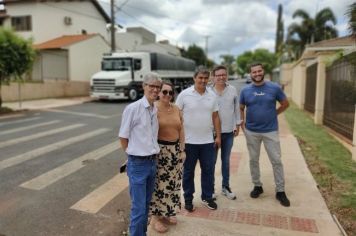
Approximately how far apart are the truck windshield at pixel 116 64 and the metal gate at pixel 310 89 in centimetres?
1111

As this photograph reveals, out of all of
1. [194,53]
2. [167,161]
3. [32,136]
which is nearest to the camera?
[167,161]

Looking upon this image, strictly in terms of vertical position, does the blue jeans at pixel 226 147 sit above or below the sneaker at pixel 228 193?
above

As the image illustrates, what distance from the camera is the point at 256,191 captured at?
5223 millimetres

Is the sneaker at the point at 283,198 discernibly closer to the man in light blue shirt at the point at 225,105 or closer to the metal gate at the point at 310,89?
the man in light blue shirt at the point at 225,105

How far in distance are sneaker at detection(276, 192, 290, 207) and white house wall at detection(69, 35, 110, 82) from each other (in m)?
23.9

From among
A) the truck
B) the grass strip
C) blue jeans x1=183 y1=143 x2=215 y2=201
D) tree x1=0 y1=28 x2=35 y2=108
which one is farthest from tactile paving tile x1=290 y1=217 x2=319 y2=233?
the truck

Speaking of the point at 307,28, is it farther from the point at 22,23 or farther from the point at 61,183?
the point at 61,183

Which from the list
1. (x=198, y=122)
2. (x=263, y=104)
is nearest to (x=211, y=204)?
(x=198, y=122)

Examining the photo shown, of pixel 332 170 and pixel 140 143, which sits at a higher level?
pixel 140 143

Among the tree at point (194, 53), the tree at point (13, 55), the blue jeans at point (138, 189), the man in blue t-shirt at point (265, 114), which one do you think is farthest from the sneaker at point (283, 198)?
the tree at point (194, 53)

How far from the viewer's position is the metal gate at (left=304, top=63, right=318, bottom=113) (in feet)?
45.4

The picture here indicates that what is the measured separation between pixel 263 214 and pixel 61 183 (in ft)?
10.7

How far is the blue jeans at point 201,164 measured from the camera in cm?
451

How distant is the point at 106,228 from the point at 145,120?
1.61 metres
